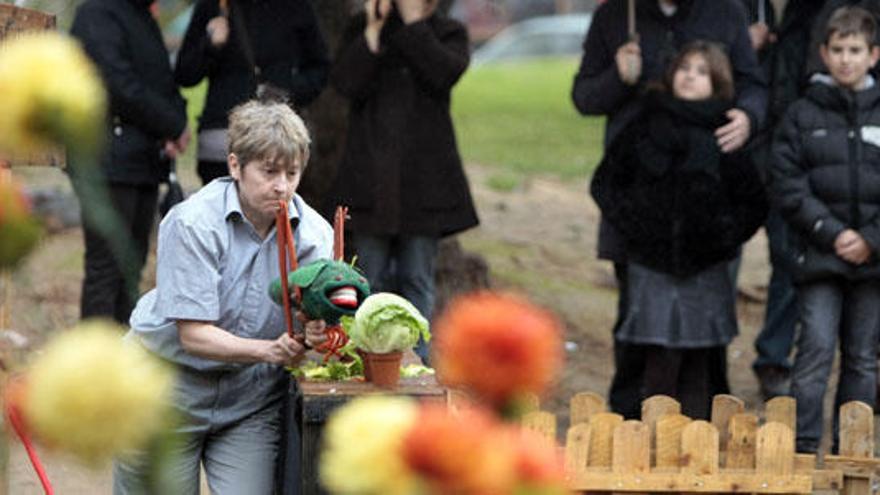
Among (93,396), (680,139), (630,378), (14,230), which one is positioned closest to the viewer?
(93,396)

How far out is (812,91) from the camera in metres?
7.07

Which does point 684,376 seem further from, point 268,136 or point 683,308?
point 268,136

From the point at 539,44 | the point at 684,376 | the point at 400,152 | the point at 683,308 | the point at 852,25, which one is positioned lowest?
the point at 684,376

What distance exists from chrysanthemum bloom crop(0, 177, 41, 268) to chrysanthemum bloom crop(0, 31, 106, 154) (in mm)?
54

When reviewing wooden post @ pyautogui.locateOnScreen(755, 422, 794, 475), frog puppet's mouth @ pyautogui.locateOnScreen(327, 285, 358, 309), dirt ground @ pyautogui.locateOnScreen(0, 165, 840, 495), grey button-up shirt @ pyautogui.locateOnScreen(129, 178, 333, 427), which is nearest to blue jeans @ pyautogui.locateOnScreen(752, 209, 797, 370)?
dirt ground @ pyautogui.locateOnScreen(0, 165, 840, 495)

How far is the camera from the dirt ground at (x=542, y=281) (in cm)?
873

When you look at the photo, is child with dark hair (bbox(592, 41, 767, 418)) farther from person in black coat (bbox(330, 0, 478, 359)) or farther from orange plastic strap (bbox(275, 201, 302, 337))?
orange plastic strap (bbox(275, 201, 302, 337))

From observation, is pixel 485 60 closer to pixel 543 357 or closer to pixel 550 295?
pixel 550 295

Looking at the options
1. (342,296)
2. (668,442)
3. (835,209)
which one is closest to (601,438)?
(668,442)

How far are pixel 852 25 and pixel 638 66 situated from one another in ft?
2.83

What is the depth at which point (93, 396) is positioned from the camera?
1.25 meters

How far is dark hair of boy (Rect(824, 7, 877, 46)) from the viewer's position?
7043 millimetres

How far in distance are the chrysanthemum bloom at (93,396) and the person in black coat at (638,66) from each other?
20.2 feet

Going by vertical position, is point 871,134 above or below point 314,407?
above
